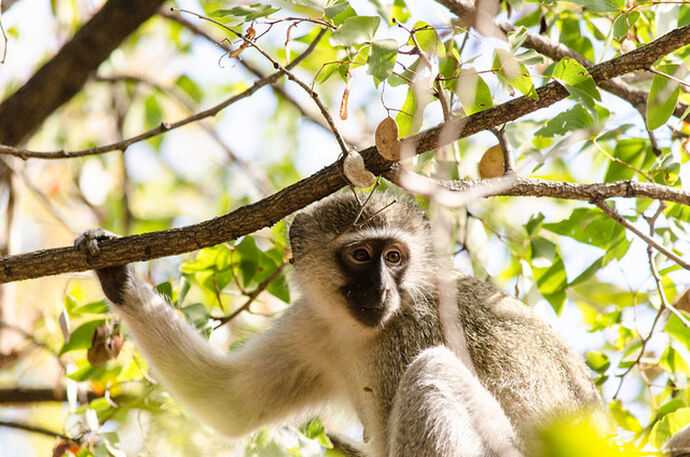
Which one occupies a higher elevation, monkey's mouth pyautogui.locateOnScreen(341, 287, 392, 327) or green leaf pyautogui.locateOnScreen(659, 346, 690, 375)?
monkey's mouth pyautogui.locateOnScreen(341, 287, 392, 327)

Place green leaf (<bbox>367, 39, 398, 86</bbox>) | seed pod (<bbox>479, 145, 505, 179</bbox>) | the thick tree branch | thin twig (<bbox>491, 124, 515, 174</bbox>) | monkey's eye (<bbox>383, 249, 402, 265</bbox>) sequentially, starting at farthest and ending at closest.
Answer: monkey's eye (<bbox>383, 249, 402, 265</bbox>)
seed pod (<bbox>479, 145, 505, 179</bbox>)
thin twig (<bbox>491, 124, 515, 174</bbox>)
the thick tree branch
green leaf (<bbox>367, 39, 398, 86</bbox>)

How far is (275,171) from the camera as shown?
273 inches

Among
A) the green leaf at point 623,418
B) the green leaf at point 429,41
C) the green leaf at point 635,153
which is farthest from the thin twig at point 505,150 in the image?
the green leaf at point 623,418

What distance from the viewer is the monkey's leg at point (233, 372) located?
421 cm

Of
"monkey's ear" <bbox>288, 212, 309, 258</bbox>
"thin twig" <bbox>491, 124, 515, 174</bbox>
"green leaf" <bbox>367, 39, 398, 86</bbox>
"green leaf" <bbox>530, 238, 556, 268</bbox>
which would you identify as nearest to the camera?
"green leaf" <bbox>367, 39, 398, 86</bbox>

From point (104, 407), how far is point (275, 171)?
3.28 m

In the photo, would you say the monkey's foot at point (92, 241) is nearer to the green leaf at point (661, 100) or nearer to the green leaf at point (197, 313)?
the green leaf at point (197, 313)

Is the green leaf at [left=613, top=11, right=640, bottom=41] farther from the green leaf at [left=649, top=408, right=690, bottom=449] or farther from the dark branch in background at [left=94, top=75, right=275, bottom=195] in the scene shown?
the dark branch in background at [left=94, top=75, right=275, bottom=195]

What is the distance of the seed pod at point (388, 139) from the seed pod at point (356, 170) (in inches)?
4.1

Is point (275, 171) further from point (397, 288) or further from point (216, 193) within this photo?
point (397, 288)

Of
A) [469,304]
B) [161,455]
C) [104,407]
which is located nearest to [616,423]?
[469,304]

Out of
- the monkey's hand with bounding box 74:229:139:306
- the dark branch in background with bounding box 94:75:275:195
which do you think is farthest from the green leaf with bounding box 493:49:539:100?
the dark branch in background with bounding box 94:75:275:195

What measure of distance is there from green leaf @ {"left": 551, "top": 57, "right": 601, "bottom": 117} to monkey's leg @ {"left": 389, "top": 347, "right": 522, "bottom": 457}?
1509mm

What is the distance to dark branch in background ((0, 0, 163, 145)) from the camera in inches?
190
